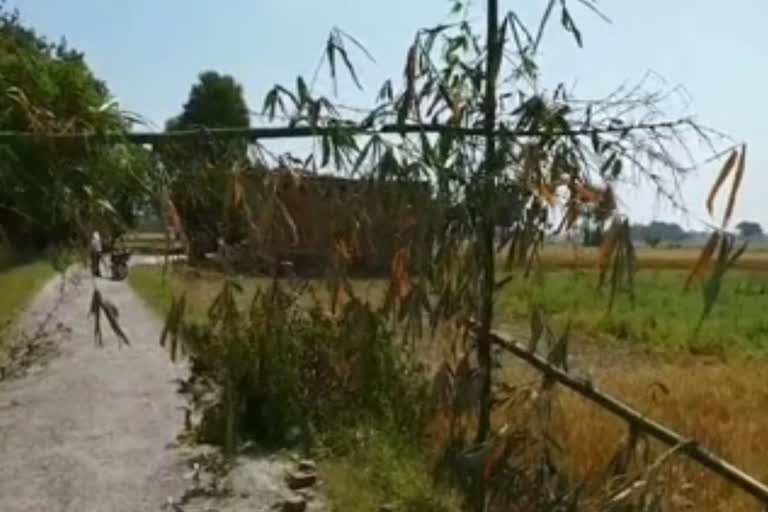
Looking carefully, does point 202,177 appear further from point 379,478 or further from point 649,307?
point 649,307

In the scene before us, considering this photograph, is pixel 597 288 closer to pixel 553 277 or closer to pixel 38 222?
pixel 553 277

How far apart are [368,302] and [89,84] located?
26.6 inches

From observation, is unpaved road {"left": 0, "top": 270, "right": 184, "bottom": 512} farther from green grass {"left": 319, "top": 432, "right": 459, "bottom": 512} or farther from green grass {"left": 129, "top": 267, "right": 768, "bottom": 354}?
green grass {"left": 319, "top": 432, "right": 459, "bottom": 512}

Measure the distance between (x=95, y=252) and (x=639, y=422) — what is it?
1.02 m

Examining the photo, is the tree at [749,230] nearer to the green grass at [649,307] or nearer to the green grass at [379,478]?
the green grass at [649,307]

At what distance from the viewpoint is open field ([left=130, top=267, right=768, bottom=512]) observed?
2.24 m

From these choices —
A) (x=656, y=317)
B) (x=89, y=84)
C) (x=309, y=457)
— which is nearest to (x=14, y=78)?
(x=89, y=84)

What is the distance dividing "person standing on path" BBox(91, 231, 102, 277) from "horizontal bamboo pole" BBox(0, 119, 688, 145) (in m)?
0.16

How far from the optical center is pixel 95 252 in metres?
1.89

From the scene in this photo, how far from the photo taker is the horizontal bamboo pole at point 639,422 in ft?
6.77

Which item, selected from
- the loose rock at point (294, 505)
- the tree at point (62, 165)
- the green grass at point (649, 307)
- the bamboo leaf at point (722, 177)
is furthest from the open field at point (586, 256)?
the loose rock at point (294, 505)

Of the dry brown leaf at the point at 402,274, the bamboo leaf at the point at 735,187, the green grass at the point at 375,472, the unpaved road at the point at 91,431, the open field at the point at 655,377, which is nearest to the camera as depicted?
the bamboo leaf at the point at 735,187

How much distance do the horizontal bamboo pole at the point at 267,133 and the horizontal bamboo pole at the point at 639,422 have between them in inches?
16.8

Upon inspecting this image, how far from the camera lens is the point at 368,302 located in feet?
6.48
